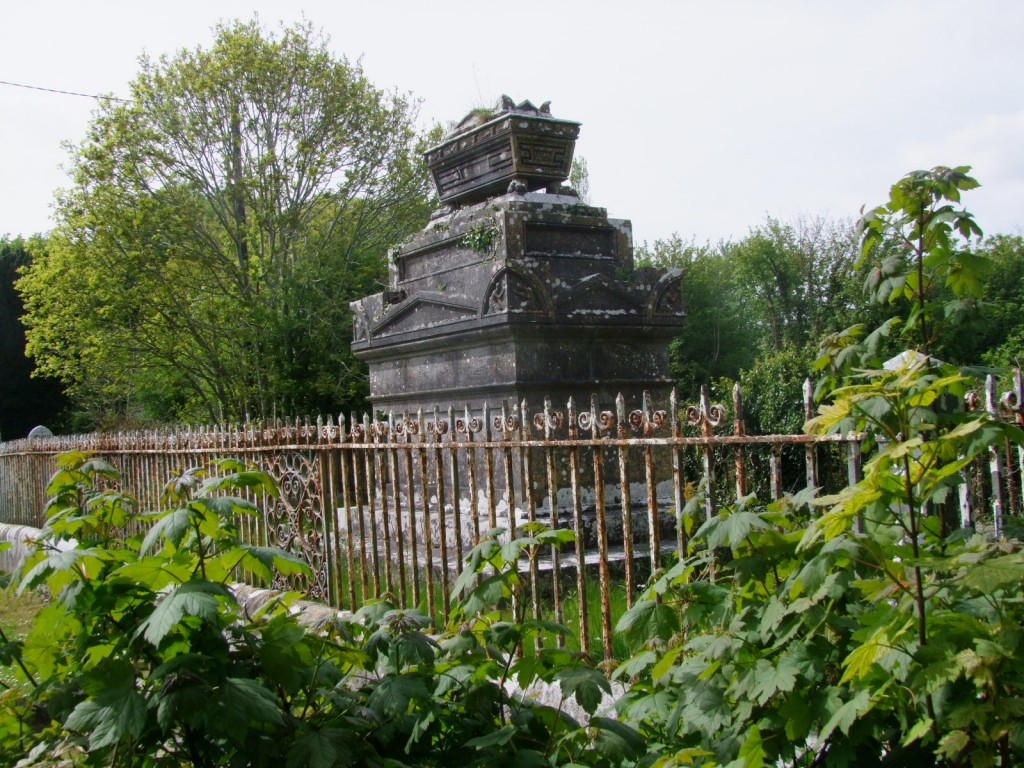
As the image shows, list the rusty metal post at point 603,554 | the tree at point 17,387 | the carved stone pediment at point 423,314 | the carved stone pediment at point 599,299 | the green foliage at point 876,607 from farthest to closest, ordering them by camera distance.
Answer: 1. the tree at point 17,387
2. the carved stone pediment at point 423,314
3. the carved stone pediment at point 599,299
4. the rusty metal post at point 603,554
5. the green foliage at point 876,607

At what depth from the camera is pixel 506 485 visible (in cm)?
582

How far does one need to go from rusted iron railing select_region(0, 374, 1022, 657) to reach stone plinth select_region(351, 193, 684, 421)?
0.77 feet

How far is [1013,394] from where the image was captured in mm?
2842

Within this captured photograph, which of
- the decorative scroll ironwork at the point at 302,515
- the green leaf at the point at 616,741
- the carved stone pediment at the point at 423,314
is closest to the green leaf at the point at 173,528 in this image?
the green leaf at the point at 616,741

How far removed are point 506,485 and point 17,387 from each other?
28.6 meters

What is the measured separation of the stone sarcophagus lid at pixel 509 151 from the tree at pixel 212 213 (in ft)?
25.8

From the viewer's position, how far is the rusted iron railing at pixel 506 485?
397cm

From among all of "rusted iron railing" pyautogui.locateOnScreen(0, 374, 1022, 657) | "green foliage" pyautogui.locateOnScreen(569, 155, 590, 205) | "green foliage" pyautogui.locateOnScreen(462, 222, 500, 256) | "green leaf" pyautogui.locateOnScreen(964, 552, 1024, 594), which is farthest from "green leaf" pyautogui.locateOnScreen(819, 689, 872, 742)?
"green foliage" pyautogui.locateOnScreen(569, 155, 590, 205)

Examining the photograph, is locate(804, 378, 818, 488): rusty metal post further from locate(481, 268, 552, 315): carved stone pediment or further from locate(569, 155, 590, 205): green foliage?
locate(569, 155, 590, 205): green foliage

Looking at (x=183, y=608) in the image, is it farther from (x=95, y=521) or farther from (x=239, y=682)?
(x=95, y=521)

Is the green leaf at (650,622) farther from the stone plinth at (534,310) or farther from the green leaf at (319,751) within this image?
the stone plinth at (534,310)

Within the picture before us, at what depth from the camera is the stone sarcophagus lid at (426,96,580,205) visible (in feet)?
24.5

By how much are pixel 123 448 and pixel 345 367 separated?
17.7 feet

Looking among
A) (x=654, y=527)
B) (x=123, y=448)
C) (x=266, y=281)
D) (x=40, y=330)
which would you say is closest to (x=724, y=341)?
(x=266, y=281)
